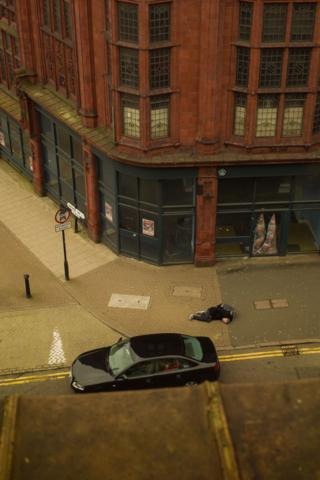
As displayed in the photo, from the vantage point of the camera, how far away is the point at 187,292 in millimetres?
22438

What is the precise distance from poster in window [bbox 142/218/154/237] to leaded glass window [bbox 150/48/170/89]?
5492 millimetres

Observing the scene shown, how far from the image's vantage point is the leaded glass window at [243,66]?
19906 mm

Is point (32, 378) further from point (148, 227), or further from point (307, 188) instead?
point (307, 188)

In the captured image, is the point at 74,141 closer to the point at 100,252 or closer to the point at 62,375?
the point at 100,252

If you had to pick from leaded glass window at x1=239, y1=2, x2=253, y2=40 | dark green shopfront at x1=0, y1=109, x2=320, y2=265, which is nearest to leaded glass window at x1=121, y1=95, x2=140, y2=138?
dark green shopfront at x1=0, y1=109, x2=320, y2=265

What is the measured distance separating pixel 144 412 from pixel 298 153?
17745 millimetres

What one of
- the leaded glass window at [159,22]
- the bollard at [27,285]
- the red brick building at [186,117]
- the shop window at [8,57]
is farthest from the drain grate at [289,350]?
the shop window at [8,57]

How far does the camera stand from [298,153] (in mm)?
21562

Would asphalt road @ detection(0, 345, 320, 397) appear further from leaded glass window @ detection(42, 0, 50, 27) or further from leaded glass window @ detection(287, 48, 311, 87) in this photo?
leaded glass window @ detection(42, 0, 50, 27)

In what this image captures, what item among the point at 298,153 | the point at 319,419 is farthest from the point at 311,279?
the point at 319,419

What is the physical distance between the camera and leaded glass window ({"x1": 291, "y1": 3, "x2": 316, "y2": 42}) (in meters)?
18.8

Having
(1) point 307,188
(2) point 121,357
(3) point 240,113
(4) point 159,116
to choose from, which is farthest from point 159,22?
(2) point 121,357

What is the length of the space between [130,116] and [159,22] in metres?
3.48

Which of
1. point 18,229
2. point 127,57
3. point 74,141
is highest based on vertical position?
point 127,57
